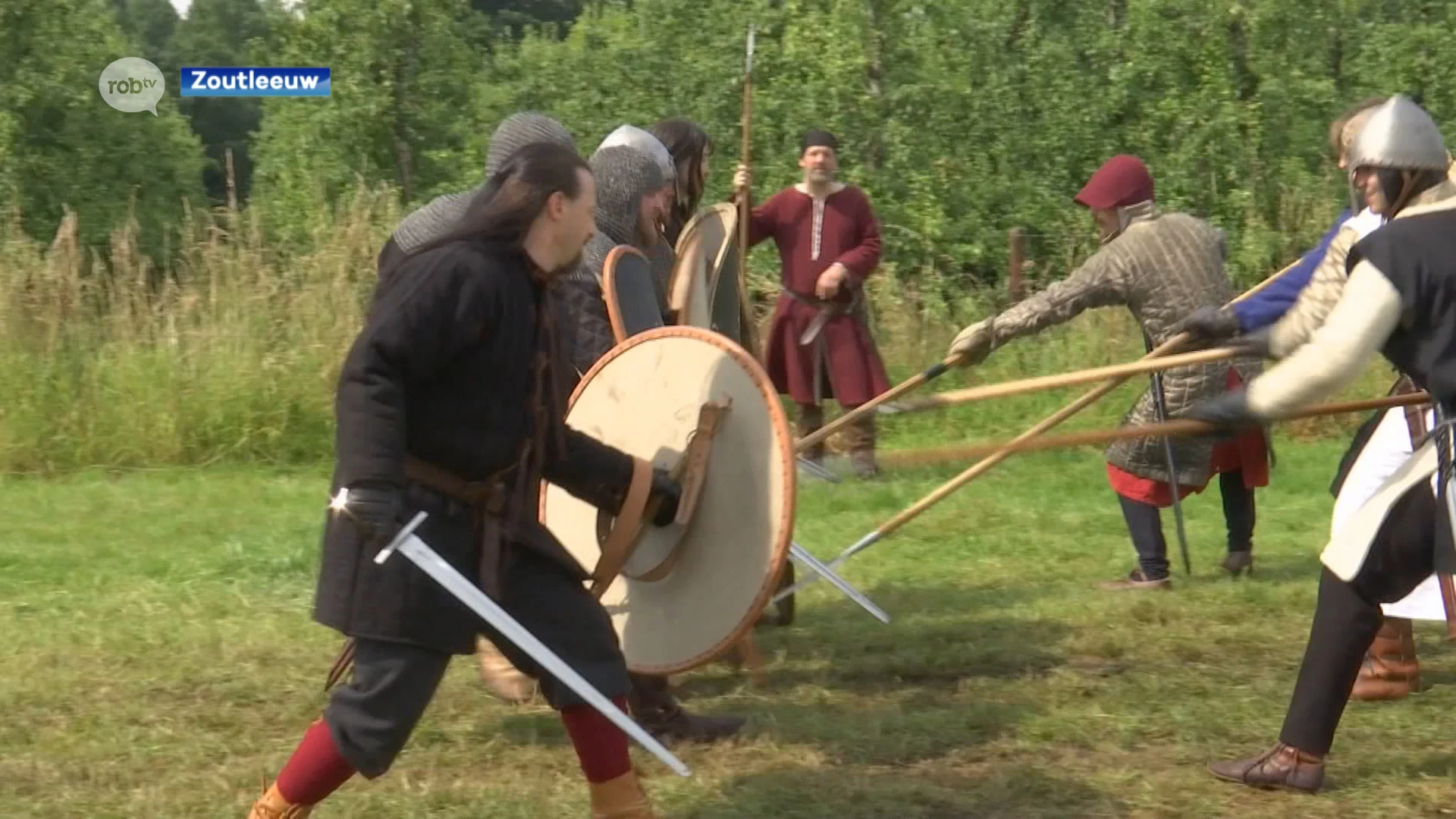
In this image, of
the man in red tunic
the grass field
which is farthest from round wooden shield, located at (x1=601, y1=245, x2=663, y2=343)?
the man in red tunic

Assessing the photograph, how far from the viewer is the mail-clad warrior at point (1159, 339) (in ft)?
21.2

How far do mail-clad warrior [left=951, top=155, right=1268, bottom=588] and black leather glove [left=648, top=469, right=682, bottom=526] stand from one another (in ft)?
8.02

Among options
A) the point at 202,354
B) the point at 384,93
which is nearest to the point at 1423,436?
the point at 202,354

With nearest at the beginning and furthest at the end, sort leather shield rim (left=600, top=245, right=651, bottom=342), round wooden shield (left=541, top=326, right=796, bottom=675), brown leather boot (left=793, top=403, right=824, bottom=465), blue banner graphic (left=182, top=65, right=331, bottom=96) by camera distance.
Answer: round wooden shield (left=541, top=326, right=796, bottom=675) < leather shield rim (left=600, top=245, right=651, bottom=342) < brown leather boot (left=793, top=403, right=824, bottom=465) < blue banner graphic (left=182, top=65, right=331, bottom=96)

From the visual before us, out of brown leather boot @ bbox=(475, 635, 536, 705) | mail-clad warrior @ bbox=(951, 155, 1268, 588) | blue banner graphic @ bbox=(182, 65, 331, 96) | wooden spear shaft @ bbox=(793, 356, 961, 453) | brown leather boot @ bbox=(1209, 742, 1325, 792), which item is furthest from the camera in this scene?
blue banner graphic @ bbox=(182, 65, 331, 96)

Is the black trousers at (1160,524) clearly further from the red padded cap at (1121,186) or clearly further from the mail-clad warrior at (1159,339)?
the red padded cap at (1121,186)

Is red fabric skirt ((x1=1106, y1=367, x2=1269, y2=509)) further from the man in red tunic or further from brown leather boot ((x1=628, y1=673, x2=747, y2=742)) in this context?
brown leather boot ((x1=628, y1=673, x2=747, y2=742))

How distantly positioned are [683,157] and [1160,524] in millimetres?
2312

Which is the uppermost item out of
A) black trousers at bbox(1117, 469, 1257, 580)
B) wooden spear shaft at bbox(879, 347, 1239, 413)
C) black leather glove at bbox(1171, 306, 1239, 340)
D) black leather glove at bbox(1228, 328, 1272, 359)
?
black leather glove at bbox(1171, 306, 1239, 340)

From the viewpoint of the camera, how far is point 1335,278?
441 cm

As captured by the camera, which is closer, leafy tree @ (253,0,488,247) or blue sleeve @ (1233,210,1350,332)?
blue sleeve @ (1233,210,1350,332)

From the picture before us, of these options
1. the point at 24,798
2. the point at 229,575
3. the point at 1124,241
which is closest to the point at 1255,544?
the point at 1124,241

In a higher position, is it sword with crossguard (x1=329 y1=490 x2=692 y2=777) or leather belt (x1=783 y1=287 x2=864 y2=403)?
leather belt (x1=783 y1=287 x2=864 y2=403)

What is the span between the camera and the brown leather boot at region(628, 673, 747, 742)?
473cm
